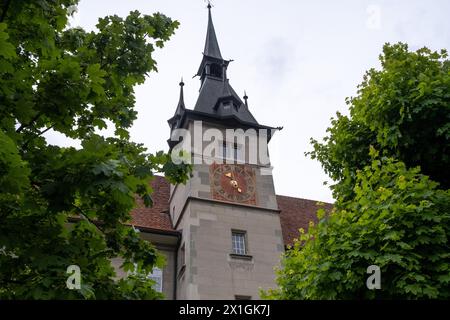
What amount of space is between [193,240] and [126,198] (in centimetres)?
1297

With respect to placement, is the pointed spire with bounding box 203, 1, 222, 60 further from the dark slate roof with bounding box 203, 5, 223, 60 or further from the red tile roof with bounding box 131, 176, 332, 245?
the red tile roof with bounding box 131, 176, 332, 245

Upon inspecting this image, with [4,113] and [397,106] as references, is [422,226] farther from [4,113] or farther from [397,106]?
[4,113]


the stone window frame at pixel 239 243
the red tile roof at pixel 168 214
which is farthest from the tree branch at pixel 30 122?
the stone window frame at pixel 239 243

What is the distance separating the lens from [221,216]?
744 inches

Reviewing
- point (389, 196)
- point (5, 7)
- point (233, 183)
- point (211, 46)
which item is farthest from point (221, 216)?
point (211, 46)

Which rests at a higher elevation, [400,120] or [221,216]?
[221,216]

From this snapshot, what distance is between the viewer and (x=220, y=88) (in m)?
26.9

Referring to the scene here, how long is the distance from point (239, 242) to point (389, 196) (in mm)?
11171

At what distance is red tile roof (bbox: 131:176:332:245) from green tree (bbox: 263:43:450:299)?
10.0 metres

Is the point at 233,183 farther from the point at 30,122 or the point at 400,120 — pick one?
the point at 30,122

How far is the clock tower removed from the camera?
17.3 m

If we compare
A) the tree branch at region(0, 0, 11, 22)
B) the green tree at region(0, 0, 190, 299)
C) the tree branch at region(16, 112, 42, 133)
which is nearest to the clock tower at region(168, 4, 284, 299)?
the green tree at region(0, 0, 190, 299)

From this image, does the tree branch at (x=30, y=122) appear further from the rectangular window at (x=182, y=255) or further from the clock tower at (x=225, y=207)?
the rectangular window at (x=182, y=255)
